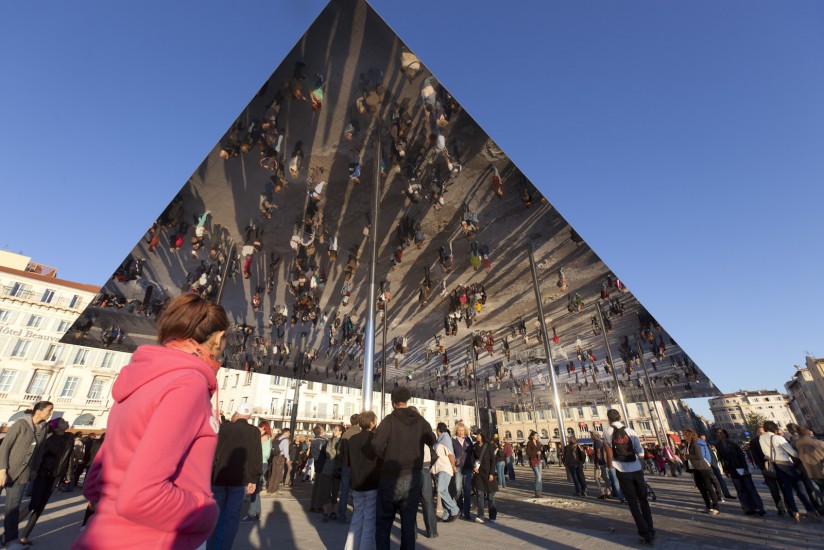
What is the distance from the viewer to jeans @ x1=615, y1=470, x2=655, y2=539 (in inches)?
210

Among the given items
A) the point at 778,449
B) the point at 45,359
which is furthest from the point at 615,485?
the point at 45,359

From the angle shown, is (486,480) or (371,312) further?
(486,480)

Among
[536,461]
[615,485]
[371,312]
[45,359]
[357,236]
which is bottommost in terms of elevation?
[615,485]

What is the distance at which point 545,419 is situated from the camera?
66312 mm

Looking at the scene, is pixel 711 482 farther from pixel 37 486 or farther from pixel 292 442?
pixel 292 442

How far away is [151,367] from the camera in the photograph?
1453 millimetres

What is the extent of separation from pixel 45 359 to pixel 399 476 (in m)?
50.5

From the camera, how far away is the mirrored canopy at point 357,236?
268 inches

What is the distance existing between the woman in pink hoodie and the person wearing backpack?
6196mm

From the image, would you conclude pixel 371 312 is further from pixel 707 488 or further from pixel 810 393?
pixel 810 393

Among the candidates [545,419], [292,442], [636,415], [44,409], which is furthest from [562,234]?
[636,415]

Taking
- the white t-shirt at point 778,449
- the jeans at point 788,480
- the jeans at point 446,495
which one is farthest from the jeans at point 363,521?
the white t-shirt at point 778,449

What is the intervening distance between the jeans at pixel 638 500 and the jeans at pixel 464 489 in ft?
10.9

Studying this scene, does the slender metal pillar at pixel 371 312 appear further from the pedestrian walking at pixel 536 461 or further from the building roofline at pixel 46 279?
the building roofline at pixel 46 279
